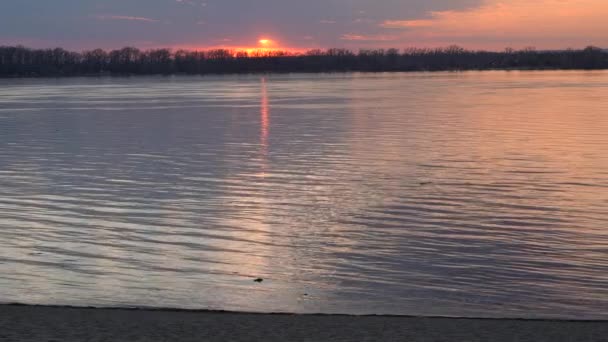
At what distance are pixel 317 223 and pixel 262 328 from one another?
19.7ft

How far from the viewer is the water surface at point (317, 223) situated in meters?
8.73

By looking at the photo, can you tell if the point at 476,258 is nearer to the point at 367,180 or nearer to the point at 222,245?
the point at 222,245

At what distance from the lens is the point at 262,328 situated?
6680 millimetres

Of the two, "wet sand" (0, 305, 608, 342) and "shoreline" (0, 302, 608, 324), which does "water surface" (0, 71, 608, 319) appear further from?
"wet sand" (0, 305, 608, 342)

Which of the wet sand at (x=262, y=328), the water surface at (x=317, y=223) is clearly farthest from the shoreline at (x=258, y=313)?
the water surface at (x=317, y=223)

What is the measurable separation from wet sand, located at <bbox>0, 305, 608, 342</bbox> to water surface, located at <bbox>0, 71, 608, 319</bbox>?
35.3 inches

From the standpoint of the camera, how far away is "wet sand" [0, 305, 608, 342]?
634cm

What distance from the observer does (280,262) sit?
1017 cm

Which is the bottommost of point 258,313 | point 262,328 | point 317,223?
point 317,223

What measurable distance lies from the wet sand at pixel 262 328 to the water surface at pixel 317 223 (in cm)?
90

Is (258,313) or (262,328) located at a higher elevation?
(262,328)

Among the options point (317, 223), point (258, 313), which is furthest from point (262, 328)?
point (317, 223)

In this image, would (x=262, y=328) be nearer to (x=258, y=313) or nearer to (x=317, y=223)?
(x=258, y=313)

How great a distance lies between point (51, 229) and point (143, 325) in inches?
236
